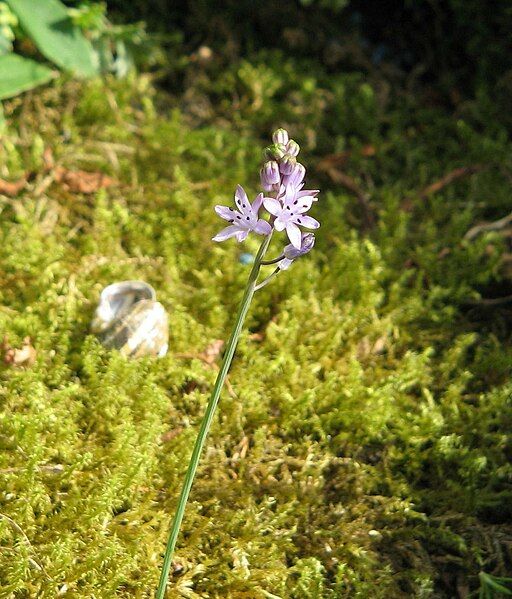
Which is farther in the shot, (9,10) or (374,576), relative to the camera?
(9,10)

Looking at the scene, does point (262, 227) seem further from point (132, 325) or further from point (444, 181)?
point (444, 181)

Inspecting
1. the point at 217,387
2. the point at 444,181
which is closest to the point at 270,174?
the point at 217,387

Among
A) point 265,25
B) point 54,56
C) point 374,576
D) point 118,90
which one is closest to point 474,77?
point 265,25

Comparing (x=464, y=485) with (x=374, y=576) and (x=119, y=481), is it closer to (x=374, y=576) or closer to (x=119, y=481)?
(x=374, y=576)

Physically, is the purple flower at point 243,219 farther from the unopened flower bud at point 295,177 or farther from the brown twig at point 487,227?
the brown twig at point 487,227

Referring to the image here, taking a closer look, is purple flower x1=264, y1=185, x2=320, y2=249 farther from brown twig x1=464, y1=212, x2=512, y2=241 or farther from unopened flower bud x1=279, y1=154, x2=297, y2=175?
brown twig x1=464, y1=212, x2=512, y2=241

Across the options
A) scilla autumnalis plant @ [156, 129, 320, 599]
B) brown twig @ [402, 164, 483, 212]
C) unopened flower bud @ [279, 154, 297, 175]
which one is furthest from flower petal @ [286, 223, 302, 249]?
→ brown twig @ [402, 164, 483, 212]

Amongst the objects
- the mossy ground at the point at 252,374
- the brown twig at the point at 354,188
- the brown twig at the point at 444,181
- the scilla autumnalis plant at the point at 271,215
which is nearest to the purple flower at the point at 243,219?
the scilla autumnalis plant at the point at 271,215
